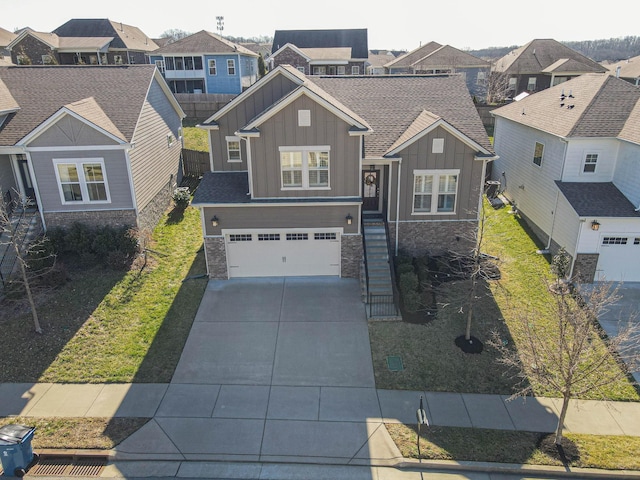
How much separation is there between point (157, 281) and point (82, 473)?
331 inches

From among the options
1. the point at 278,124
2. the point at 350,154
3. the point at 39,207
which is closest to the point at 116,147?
the point at 39,207

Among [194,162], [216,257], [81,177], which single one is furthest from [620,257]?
[194,162]

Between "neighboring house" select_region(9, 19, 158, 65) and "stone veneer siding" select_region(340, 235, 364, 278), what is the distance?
129 ft

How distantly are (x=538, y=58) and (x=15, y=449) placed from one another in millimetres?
53517

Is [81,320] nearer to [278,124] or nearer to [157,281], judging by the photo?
[157,281]

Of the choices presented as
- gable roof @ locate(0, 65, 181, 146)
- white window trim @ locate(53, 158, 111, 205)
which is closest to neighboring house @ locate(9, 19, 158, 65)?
gable roof @ locate(0, 65, 181, 146)

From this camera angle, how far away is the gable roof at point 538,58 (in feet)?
154

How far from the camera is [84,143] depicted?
18141 mm

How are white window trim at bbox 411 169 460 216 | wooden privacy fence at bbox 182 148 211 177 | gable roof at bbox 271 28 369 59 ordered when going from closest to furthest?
white window trim at bbox 411 169 460 216, wooden privacy fence at bbox 182 148 211 177, gable roof at bbox 271 28 369 59

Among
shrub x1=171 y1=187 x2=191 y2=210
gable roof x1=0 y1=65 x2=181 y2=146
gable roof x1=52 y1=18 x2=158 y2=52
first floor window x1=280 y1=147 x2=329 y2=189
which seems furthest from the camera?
gable roof x1=52 y1=18 x2=158 y2=52

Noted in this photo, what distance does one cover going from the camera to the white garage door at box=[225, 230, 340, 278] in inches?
698

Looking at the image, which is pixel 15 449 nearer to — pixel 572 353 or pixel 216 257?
pixel 216 257

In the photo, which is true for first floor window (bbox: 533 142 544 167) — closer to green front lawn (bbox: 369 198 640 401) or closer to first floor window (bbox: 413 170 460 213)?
green front lawn (bbox: 369 198 640 401)

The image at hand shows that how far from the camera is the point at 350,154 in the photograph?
16.7 m
